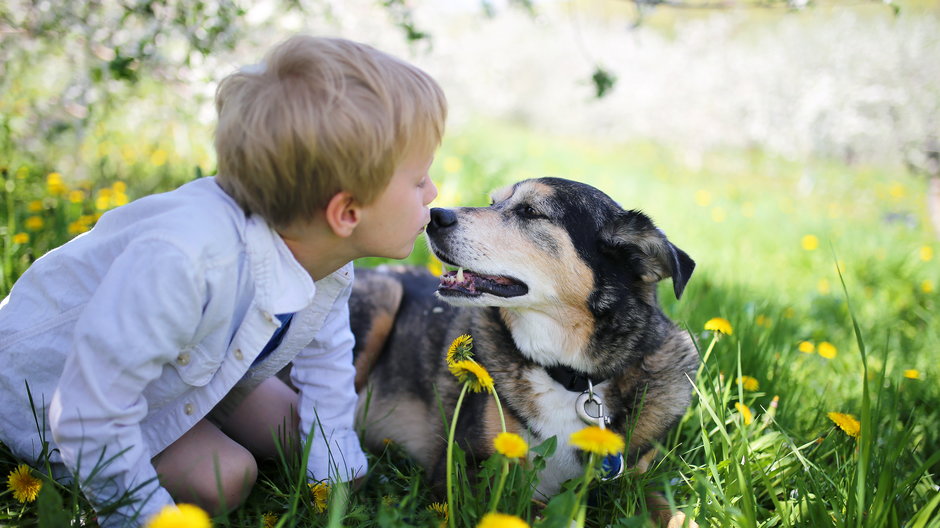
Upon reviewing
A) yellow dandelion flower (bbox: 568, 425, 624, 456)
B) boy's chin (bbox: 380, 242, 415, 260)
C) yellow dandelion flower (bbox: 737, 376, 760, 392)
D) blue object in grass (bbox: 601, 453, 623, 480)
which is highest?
yellow dandelion flower (bbox: 568, 425, 624, 456)

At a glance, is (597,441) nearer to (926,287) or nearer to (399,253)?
(399,253)

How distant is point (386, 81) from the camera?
1882 millimetres

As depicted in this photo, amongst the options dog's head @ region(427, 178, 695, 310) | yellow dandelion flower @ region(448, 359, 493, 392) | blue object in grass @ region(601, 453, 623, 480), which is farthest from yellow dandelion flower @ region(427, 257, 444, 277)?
yellow dandelion flower @ region(448, 359, 493, 392)

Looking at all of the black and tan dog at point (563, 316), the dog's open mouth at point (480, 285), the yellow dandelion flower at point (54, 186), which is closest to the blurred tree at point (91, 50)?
the yellow dandelion flower at point (54, 186)

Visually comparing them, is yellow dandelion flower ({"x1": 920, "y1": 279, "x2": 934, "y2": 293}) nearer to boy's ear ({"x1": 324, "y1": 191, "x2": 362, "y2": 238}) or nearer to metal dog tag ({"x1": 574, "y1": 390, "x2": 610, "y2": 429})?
metal dog tag ({"x1": 574, "y1": 390, "x2": 610, "y2": 429})

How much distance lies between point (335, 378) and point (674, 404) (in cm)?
131

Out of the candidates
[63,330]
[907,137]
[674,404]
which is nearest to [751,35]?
[907,137]

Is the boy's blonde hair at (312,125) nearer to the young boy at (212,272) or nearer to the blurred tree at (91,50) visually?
the young boy at (212,272)

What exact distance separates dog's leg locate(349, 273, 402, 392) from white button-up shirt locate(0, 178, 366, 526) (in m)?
1.14

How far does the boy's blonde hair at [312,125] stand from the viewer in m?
1.78

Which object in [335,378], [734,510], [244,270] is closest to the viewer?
[734,510]

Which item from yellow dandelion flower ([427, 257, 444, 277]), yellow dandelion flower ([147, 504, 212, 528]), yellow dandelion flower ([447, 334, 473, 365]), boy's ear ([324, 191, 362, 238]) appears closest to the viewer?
yellow dandelion flower ([147, 504, 212, 528])

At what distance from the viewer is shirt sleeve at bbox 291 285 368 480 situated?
94.9 inches

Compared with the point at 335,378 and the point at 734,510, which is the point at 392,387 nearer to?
the point at 335,378
